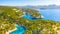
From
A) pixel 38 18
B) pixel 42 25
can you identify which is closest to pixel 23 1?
pixel 38 18

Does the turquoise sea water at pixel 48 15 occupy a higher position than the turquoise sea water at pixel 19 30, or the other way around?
the turquoise sea water at pixel 48 15

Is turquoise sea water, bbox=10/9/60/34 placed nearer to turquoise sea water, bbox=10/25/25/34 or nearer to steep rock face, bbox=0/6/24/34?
turquoise sea water, bbox=10/25/25/34

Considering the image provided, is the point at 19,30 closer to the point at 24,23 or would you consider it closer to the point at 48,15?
the point at 24,23

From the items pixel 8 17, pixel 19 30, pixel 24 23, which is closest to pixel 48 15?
pixel 24 23

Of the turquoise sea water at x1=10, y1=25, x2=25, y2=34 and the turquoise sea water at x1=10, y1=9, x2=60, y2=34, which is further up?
the turquoise sea water at x1=10, y1=9, x2=60, y2=34

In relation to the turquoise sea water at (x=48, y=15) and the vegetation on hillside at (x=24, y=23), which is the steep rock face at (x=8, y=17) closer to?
the vegetation on hillside at (x=24, y=23)

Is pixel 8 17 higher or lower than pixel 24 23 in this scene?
higher

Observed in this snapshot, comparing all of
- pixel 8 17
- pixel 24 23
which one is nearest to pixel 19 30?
pixel 24 23

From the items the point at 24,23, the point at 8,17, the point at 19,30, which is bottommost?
the point at 19,30

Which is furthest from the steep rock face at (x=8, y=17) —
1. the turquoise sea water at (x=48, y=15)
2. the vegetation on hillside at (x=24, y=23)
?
the turquoise sea water at (x=48, y=15)

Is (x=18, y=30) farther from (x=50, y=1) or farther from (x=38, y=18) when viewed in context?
(x=50, y=1)

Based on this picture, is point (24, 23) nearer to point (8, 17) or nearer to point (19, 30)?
point (19, 30)

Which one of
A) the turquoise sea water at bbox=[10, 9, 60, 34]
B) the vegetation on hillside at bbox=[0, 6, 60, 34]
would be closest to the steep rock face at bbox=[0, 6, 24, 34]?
the vegetation on hillside at bbox=[0, 6, 60, 34]
